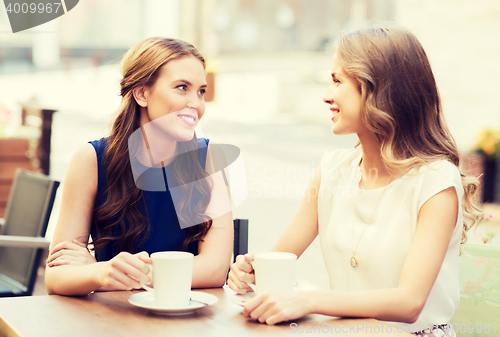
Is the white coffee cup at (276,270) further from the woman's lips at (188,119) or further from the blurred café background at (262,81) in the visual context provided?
the blurred café background at (262,81)

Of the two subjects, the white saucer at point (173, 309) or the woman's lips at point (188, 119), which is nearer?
the white saucer at point (173, 309)

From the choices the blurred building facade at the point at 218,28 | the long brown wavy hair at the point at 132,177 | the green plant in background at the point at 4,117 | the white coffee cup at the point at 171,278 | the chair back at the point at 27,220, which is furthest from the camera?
the blurred building facade at the point at 218,28

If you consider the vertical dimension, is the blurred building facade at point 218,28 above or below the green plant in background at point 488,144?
above

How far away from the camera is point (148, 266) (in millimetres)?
1129

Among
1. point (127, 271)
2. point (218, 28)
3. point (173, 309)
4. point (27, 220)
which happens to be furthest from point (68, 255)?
point (218, 28)

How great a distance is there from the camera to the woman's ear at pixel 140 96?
1575mm

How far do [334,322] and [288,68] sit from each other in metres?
29.4

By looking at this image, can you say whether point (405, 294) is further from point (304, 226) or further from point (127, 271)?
point (127, 271)

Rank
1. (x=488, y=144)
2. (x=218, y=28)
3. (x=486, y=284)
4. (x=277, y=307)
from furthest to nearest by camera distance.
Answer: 1. (x=218, y=28)
2. (x=488, y=144)
3. (x=486, y=284)
4. (x=277, y=307)

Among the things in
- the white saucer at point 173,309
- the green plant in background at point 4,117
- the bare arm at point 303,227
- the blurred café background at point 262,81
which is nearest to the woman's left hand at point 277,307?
the white saucer at point 173,309

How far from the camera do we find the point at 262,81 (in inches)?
677

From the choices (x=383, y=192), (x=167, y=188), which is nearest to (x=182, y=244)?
(x=167, y=188)

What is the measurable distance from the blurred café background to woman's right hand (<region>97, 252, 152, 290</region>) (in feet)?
2.23

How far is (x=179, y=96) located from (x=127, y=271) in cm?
55
